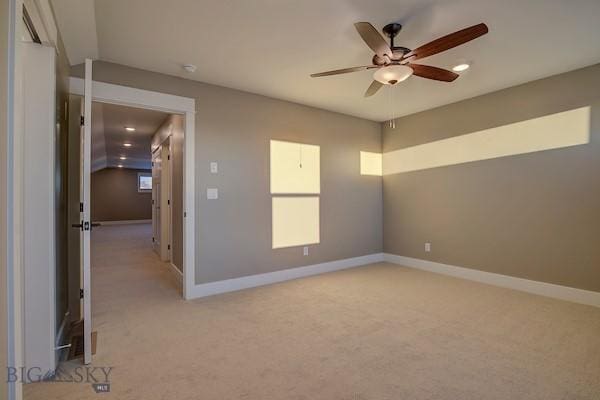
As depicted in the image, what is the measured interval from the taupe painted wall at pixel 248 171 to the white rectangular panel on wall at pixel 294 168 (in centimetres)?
10

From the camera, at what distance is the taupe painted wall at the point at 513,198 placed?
313 centimetres

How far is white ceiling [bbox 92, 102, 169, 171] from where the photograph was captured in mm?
4555

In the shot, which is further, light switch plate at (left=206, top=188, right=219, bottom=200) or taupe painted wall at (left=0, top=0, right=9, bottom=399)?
light switch plate at (left=206, top=188, right=219, bottom=200)

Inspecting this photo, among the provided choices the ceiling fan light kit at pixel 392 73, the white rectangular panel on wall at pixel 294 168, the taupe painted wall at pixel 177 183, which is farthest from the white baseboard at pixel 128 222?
the ceiling fan light kit at pixel 392 73

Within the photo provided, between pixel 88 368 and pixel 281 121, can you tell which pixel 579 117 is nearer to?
pixel 281 121

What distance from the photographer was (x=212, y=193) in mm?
3486

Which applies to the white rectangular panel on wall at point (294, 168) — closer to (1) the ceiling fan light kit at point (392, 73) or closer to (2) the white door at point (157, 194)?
(1) the ceiling fan light kit at point (392, 73)

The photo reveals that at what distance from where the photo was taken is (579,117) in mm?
3156

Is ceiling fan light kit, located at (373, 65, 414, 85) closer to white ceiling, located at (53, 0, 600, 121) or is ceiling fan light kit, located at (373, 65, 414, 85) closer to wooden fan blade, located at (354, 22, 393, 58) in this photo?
wooden fan blade, located at (354, 22, 393, 58)

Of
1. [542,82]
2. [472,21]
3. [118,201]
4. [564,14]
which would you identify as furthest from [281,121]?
[118,201]

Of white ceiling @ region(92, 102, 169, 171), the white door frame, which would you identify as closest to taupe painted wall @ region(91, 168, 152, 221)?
white ceiling @ region(92, 102, 169, 171)

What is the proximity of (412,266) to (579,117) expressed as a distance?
2816mm

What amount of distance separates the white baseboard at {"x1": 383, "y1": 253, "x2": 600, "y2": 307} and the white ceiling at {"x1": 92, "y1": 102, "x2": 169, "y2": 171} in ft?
15.7

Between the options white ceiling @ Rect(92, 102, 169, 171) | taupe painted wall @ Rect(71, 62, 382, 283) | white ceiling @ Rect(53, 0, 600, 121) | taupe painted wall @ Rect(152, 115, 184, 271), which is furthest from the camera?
white ceiling @ Rect(92, 102, 169, 171)
